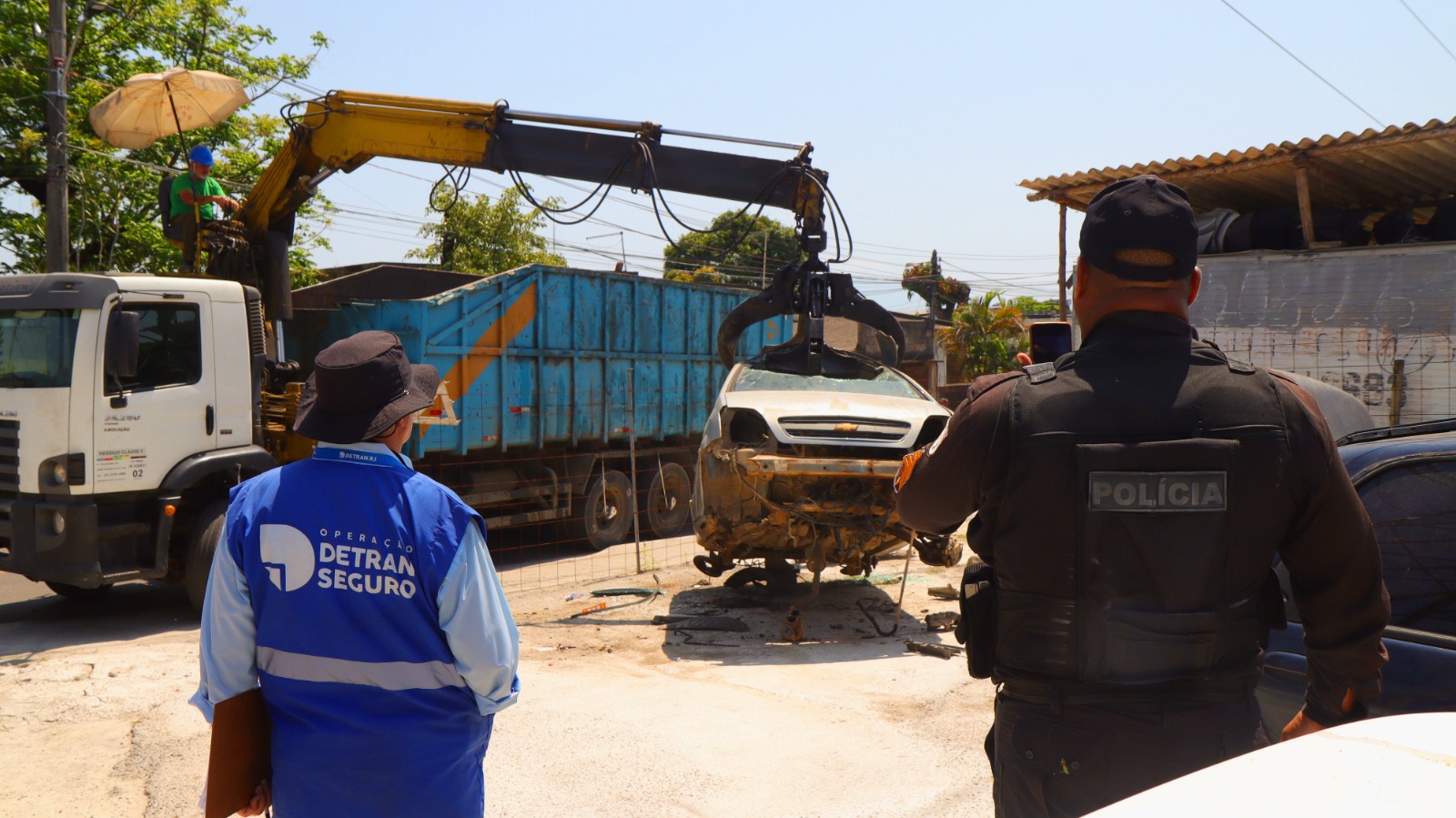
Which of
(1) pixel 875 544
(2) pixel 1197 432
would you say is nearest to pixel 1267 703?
(2) pixel 1197 432

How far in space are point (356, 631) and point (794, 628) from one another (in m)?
5.50

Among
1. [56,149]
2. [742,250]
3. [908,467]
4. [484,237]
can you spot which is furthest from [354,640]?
[742,250]

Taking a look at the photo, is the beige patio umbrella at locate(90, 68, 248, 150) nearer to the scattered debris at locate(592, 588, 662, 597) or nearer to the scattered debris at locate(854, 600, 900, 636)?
the scattered debris at locate(592, 588, 662, 597)

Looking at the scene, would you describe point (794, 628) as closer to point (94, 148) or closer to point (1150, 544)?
point (1150, 544)

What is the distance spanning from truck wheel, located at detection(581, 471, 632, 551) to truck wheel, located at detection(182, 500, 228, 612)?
4.79m

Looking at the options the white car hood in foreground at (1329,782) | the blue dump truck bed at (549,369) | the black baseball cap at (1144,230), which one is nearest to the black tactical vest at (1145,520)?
the black baseball cap at (1144,230)

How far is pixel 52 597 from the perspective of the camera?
29.6 ft

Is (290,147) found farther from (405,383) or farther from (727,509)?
(405,383)

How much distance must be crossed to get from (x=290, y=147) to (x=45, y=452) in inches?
148

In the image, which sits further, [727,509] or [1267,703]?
[727,509]

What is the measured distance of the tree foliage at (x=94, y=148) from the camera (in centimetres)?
1700

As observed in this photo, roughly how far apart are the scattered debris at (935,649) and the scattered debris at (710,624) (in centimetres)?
135

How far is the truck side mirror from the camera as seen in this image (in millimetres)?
7246

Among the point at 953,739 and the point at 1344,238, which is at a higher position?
the point at 1344,238
